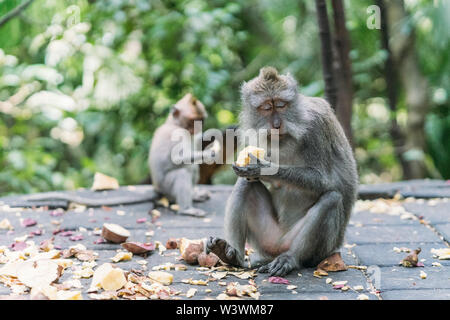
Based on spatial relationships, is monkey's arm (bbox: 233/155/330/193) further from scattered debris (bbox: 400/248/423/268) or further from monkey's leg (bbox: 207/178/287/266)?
scattered debris (bbox: 400/248/423/268)

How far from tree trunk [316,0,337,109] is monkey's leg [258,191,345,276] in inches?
115

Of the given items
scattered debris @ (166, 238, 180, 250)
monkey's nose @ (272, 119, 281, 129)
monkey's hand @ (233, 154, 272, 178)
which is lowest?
scattered debris @ (166, 238, 180, 250)

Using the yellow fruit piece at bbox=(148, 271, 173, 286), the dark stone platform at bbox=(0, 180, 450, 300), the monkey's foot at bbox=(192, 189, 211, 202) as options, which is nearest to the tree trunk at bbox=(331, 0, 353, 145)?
the dark stone platform at bbox=(0, 180, 450, 300)

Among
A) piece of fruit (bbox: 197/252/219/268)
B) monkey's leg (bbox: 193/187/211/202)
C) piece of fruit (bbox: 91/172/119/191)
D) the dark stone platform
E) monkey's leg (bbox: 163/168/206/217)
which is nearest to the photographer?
the dark stone platform

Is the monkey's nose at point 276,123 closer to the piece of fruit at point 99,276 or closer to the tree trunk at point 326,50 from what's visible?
the piece of fruit at point 99,276

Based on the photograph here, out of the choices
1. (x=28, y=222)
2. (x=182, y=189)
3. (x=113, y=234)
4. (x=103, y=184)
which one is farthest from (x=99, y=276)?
(x=103, y=184)

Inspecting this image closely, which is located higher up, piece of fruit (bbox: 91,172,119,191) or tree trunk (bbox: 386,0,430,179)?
tree trunk (bbox: 386,0,430,179)

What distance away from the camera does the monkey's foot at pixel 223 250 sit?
4246 mm

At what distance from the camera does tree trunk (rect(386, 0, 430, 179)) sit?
10.1 metres

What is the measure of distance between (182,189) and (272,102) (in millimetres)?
2685

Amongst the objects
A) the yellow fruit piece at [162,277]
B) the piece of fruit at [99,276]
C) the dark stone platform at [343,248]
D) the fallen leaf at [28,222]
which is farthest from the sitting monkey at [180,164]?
the piece of fruit at [99,276]

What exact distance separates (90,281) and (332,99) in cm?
423
